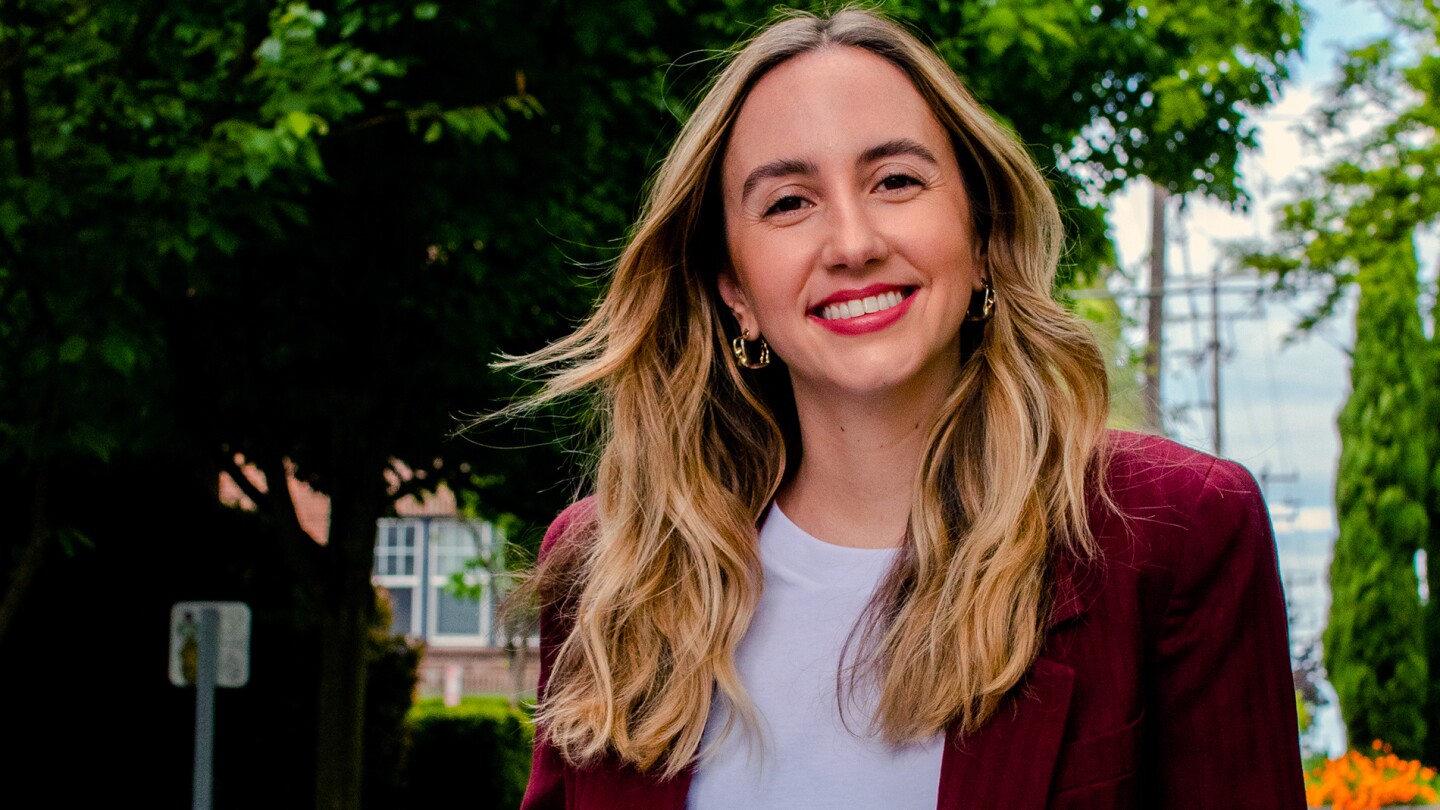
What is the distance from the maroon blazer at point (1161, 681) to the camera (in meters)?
1.72

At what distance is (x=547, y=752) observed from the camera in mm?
2232

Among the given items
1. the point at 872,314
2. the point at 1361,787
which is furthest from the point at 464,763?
the point at 872,314

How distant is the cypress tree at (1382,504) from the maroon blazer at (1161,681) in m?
14.3

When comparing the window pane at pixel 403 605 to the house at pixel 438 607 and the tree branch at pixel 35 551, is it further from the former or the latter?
the tree branch at pixel 35 551

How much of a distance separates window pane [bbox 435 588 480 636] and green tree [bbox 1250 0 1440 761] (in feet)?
80.1

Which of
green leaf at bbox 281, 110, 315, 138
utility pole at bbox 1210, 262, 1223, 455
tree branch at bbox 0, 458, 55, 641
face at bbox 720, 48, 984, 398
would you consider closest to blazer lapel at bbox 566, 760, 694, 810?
face at bbox 720, 48, 984, 398

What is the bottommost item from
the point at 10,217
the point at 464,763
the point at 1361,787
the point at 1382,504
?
the point at 464,763

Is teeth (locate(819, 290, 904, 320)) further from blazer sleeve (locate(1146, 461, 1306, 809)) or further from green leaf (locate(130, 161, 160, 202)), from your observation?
green leaf (locate(130, 161, 160, 202))

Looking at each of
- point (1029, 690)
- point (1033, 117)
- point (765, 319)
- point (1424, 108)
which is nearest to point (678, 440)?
point (765, 319)

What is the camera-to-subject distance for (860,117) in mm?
2082

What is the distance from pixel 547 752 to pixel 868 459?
25.2 inches

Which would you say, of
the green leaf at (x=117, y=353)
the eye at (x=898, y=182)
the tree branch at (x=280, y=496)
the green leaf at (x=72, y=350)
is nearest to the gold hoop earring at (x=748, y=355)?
the eye at (x=898, y=182)

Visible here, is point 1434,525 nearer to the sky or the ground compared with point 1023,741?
nearer to the sky

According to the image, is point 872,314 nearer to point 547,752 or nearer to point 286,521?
point 547,752
